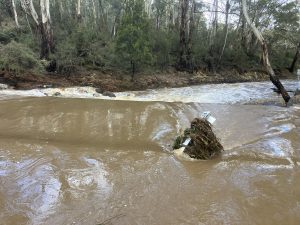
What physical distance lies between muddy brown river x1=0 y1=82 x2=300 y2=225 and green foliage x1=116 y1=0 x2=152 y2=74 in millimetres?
7368

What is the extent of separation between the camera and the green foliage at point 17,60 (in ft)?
49.0

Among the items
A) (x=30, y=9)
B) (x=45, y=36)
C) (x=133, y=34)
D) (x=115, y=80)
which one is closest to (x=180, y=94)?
(x=115, y=80)

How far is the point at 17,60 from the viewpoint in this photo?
1524cm

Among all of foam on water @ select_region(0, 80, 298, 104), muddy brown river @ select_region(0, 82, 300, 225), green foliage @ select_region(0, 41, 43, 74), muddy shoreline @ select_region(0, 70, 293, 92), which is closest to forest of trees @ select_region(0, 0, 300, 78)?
Result: green foliage @ select_region(0, 41, 43, 74)

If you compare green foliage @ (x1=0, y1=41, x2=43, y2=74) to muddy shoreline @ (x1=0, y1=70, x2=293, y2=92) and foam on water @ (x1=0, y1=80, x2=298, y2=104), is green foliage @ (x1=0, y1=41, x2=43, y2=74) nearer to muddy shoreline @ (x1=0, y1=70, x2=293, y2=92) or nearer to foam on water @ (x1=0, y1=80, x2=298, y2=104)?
muddy shoreline @ (x1=0, y1=70, x2=293, y2=92)

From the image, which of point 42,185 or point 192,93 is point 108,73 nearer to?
point 192,93

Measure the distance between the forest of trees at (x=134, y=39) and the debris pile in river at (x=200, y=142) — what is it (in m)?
10.4

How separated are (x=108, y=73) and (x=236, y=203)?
1454 cm

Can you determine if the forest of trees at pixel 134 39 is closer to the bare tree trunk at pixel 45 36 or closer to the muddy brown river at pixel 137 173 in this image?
the bare tree trunk at pixel 45 36

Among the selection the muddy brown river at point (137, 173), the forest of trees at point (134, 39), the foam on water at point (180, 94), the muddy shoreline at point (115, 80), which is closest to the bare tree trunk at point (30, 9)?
the forest of trees at point (134, 39)

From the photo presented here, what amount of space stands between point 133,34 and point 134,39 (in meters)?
0.25

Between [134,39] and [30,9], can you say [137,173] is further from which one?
[30,9]

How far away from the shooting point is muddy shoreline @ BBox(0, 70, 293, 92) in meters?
15.2

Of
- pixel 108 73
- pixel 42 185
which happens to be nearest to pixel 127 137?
pixel 42 185
